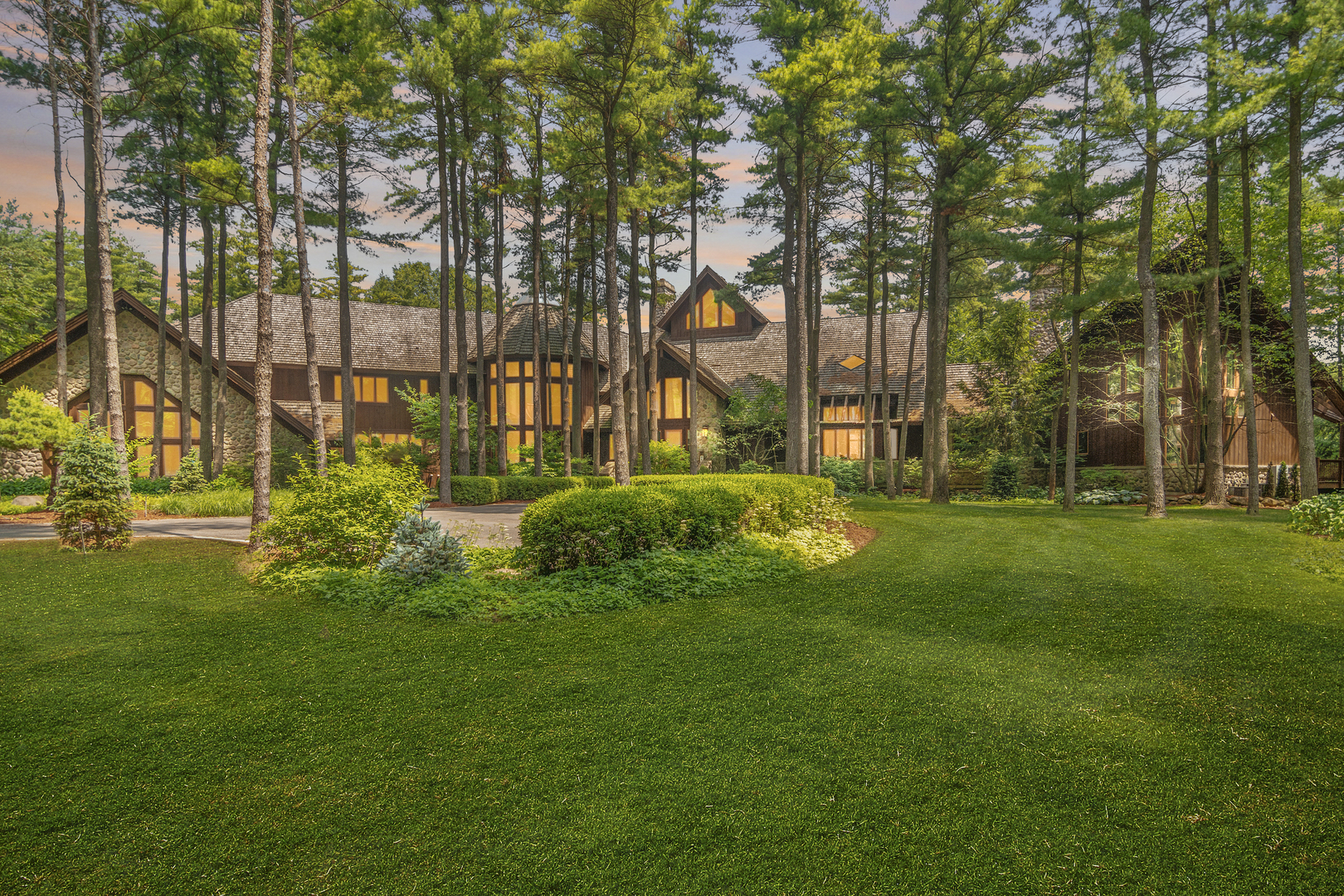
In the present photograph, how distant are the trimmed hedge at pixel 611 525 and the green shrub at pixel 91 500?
24.0 feet


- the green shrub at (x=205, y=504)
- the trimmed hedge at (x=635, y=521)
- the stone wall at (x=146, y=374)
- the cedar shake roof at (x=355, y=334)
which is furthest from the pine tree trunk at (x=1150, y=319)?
the stone wall at (x=146, y=374)

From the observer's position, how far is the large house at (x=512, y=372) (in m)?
25.5

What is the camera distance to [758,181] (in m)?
25.5

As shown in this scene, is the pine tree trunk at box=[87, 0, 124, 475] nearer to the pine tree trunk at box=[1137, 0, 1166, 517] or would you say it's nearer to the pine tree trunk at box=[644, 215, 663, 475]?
the pine tree trunk at box=[644, 215, 663, 475]

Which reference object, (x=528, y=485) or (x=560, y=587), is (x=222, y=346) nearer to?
(x=528, y=485)

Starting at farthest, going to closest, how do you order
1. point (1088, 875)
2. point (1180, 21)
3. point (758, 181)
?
1. point (758, 181)
2. point (1180, 21)
3. point (1088, 875)

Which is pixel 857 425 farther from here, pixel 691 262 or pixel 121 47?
pixel 121 47

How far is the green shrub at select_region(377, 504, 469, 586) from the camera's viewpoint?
8109mm

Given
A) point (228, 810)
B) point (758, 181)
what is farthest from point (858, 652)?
point (758, 181)

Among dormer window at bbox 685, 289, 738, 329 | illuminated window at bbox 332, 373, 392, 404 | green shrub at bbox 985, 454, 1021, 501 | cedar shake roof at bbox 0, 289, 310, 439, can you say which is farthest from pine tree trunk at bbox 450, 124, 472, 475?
green shrub at bbox 985, 454, 1021, 501

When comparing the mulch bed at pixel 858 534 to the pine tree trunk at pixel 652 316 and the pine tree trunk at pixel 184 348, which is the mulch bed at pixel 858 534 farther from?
the pine tree trunk at pixel 184 348

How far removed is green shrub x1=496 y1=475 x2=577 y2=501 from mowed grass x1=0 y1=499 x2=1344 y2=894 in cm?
1483

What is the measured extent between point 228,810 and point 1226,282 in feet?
93.5

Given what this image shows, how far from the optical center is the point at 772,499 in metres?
11.6
